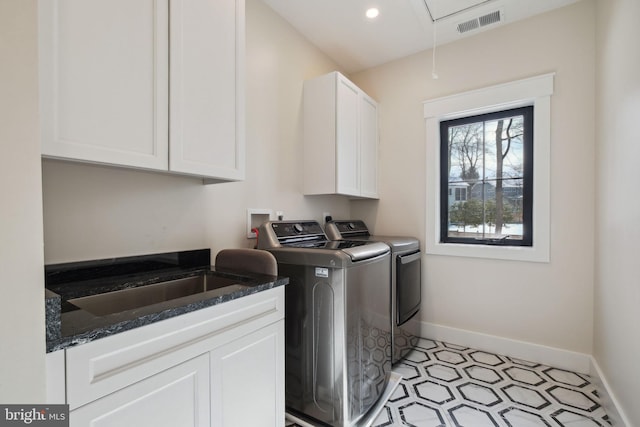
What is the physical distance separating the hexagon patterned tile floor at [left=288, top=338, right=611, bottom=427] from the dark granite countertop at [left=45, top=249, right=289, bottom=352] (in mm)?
1175

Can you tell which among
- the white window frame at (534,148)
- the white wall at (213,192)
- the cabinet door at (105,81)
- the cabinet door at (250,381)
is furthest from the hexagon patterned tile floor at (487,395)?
the cabinet door at (105,81)

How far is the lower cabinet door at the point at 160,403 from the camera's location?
2.43 feet

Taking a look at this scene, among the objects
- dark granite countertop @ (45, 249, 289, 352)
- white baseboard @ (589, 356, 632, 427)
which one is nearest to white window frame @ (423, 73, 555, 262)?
white baseboard @ (589, 356, 632, 427)

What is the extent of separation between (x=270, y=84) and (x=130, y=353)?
1.87 metres

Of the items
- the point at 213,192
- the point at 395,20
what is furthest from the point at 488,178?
the point at 213,192

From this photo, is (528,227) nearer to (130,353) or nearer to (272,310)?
(272,310)

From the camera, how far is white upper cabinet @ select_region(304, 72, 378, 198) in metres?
2.26

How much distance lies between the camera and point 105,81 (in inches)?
39.6

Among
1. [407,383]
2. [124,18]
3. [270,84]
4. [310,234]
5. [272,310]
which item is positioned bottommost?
[407,383]

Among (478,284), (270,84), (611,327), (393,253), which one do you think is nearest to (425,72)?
(270,84)

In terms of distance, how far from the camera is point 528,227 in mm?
2326

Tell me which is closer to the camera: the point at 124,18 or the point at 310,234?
the point at 124,18

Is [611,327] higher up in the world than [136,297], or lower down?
lower down

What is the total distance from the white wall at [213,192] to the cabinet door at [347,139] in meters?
0.33
